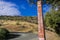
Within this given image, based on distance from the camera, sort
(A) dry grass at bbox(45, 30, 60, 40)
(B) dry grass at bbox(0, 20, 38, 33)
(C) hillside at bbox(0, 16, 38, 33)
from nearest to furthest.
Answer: (A) dry grass at bbox(45, 30, 60, 40), (B) dry grass at bbox(0, 20, 38, 33), (C) hillside at bbox(0, 16, 38, 33)

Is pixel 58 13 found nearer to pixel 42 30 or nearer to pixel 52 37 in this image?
pixel 52 37

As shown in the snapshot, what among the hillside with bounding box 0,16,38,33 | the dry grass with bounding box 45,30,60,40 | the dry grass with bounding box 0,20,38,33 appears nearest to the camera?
the dry grass with bounding box 45,30,60,40

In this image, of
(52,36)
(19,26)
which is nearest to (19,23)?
(19,26)

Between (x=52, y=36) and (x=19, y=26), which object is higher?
(x=19, y=26)

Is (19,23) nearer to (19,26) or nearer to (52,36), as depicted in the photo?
(19,26)

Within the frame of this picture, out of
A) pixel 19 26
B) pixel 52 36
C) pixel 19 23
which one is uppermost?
pixel 19 23

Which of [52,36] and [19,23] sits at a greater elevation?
[19,23]

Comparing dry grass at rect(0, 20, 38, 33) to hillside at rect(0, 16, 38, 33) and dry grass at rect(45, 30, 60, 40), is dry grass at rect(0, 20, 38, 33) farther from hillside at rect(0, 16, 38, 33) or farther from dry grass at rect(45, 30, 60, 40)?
dry grass at rect(45, 30, 60, 40)

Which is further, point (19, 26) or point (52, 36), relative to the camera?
point (19, 26)

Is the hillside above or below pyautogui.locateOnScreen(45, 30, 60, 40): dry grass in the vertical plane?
above

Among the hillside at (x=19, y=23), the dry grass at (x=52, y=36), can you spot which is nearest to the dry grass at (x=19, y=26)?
the hillside at (x=19, y=23)

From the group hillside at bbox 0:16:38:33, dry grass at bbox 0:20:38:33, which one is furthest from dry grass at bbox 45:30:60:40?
hillside at bbox 0:16:38:33

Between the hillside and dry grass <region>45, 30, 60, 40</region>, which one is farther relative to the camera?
the hillside

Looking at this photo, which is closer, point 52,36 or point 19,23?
point 52,36
